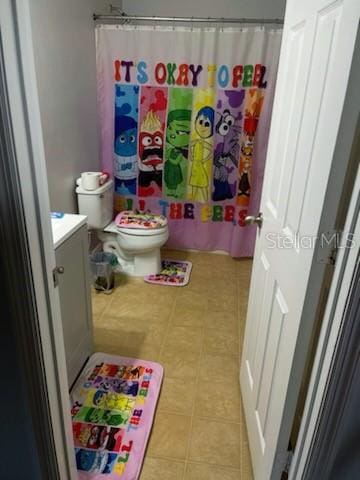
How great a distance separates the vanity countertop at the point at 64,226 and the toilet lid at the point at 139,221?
878 mm

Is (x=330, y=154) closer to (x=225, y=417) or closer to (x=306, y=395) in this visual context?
(x=306, y=395)

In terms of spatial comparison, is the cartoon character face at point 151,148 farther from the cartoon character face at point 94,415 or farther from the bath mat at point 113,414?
the cartoon character face at point 94,415

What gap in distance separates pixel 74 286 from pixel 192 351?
32.2 inches

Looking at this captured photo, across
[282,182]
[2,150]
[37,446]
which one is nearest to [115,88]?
[282,182]

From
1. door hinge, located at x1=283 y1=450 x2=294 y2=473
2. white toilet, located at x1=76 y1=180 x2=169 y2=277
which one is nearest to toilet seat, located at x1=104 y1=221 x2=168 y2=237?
white toilet, located at x1=76 y1=180 x2=169 y2=277

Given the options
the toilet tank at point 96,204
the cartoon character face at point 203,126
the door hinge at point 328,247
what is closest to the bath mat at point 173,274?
the toilet tank at point 96,204

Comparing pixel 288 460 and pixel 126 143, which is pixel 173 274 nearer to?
pixel 126 143

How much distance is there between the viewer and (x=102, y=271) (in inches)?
103

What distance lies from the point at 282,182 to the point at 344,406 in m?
0.70

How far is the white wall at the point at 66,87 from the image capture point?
2.01 metres

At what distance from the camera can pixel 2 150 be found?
29.3 inches

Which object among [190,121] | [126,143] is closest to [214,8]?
[190,121]

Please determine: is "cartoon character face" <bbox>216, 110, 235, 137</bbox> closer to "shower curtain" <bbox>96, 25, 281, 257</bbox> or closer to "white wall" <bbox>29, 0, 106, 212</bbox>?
"shower curtain" <bbox>96, 25, 281, 257</bbox>

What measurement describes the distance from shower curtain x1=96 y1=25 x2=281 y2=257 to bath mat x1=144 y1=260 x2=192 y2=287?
286 mm
